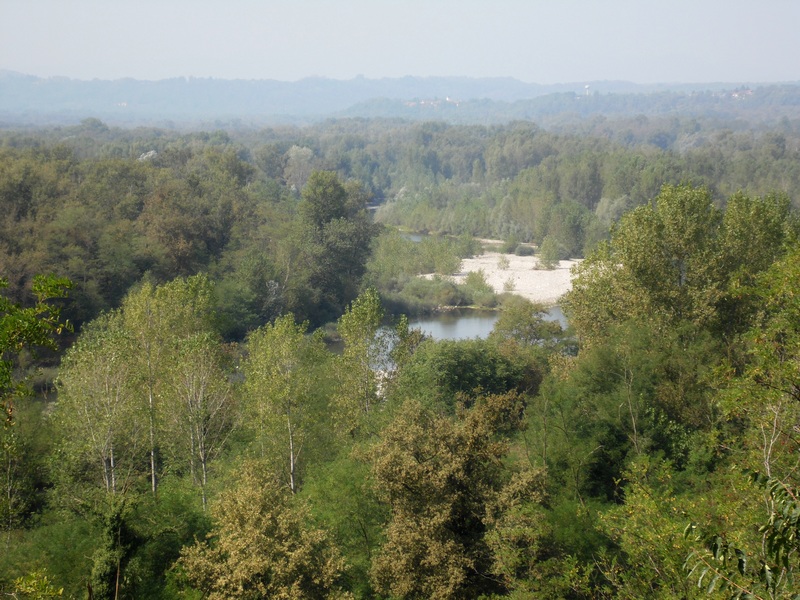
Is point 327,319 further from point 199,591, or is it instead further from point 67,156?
point 199,591

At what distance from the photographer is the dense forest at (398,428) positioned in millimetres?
8961

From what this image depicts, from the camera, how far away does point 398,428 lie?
1052cm

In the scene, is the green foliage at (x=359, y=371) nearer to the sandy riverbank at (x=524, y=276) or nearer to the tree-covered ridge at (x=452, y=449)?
the tree-covered ridge at (x=452, y=449)

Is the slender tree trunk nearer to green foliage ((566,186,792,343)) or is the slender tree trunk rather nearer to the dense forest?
the dense forest

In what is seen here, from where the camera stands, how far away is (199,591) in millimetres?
9461

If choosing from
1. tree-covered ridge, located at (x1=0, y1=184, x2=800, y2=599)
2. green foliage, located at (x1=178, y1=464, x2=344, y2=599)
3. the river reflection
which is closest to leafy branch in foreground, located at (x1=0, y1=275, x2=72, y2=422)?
tree-covered ridge, located at (x1=0, y1=184, x2=800, y2=599)

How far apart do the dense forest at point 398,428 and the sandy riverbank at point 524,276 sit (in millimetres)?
15534

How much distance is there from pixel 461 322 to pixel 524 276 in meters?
12.8

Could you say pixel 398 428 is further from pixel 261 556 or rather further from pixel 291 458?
pixel 291 458

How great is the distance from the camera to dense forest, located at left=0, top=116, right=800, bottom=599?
8.96m

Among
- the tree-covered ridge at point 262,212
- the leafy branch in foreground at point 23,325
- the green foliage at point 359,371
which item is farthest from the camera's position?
the tree-covered ridge at point 262,212

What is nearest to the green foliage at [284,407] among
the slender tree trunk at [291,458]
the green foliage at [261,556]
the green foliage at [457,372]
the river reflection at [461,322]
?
the slender tree trunk at [291,458]

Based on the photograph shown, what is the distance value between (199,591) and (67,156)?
164 feet

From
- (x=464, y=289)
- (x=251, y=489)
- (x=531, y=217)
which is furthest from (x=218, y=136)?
(x=251, y=489)
